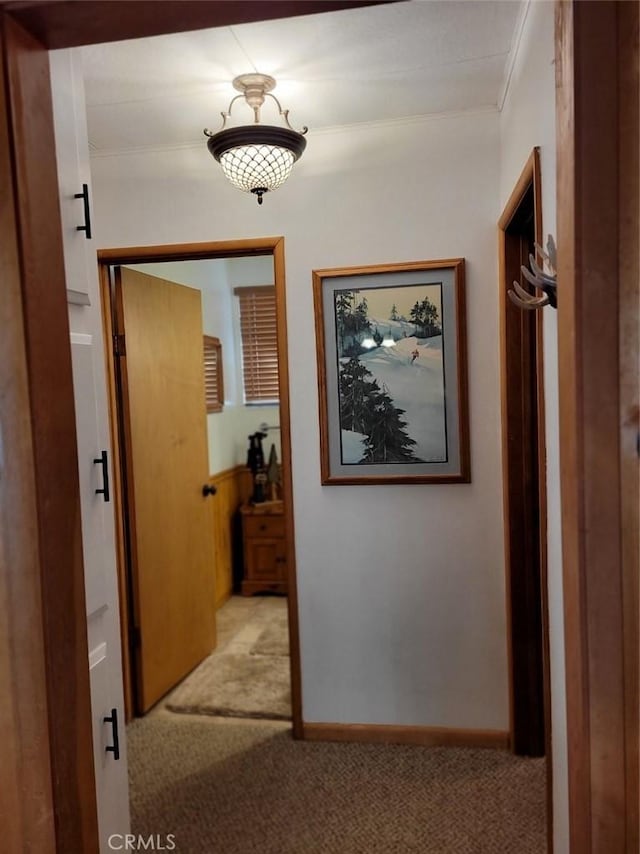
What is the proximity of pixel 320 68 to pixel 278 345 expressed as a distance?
100 centimetres

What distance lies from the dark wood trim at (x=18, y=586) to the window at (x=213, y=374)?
3.21 meters

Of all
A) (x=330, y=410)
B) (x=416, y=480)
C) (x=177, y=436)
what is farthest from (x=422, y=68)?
(x=177, y=436)

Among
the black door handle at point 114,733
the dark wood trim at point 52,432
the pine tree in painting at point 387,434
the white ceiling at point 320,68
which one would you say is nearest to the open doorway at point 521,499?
the pine tree in painting at point 387,434

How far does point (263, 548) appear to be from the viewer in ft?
14.8

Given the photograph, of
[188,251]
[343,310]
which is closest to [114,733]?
[343,310]

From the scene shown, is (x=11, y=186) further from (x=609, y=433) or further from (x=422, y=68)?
(x=422, y=68)

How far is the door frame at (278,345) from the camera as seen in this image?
2564 millimetres

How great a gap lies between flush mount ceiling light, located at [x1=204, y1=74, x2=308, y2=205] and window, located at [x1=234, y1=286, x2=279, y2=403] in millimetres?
2499

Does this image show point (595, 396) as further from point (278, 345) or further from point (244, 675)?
point (244, 675)

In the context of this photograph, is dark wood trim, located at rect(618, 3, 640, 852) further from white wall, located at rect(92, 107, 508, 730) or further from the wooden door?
the wooden door

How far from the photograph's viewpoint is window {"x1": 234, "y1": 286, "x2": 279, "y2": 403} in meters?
4.71

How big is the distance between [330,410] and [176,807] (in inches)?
61.1

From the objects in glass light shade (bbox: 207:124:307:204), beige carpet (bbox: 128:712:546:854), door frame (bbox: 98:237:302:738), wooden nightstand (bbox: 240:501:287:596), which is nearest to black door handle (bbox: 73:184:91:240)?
glass light shade (bbox: 207:124:307:204)

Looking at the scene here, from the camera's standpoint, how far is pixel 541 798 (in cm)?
222
